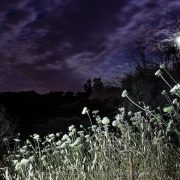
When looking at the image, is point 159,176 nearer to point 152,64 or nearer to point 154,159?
point 154,159

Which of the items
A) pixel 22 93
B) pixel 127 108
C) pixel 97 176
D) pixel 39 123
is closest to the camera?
pixel 97 176

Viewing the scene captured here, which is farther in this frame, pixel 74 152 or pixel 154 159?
pixel 74 152

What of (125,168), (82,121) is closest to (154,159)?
(125,168)

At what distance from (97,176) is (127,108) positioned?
390 inches

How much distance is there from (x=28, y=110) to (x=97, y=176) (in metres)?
18.7

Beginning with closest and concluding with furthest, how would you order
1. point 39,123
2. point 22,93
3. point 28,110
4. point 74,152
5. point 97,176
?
point 97,176 → point 74,152 → point 39,123 → point 28,110 → point 22,93

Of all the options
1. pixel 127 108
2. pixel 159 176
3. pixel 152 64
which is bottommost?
pixel 159 176

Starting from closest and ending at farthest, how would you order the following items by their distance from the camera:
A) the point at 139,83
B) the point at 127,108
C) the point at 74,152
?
the point at 74,152 → the point at 127,108 → the point at 139,83

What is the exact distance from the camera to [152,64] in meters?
17.2

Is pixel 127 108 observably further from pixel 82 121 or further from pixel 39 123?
pixel 39 123

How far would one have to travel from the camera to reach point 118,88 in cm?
1692

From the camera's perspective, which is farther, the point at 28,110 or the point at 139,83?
the point at 28,110

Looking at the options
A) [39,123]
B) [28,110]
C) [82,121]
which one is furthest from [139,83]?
[28,110]

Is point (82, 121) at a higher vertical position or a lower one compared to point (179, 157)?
higher
